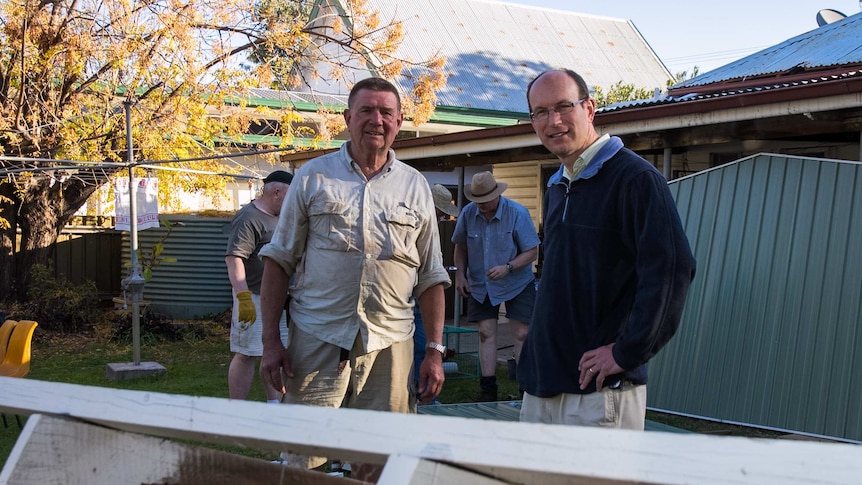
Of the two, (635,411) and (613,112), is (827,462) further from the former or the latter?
(613,112)

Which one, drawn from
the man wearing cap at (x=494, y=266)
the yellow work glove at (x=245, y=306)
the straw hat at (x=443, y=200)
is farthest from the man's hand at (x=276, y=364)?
the straw hat at (x=443, y=200)

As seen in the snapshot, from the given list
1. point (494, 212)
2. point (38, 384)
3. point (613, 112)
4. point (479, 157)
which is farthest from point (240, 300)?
point (479, 157)

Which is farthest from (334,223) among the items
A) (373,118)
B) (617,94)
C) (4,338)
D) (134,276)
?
(617,94)

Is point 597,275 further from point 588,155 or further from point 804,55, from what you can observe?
point 804,55

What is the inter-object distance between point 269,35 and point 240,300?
27.7ft

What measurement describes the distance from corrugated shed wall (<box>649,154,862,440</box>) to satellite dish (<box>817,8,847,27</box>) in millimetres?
10145

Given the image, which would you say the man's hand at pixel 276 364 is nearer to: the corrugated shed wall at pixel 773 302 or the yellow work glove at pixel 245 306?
the yellow work glove at pixel 245 306

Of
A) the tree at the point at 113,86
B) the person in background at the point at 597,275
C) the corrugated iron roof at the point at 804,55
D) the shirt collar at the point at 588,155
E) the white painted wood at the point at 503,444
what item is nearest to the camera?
the white painted wood at the point at 503,444

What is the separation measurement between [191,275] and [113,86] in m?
3.06

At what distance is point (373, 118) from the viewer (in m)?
3.50

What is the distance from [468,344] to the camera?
9648 millimetres

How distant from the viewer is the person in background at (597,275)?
2656mm

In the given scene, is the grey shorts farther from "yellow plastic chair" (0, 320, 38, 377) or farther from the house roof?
Result: "yellow plastic chair" (0, 320, 38, 377)

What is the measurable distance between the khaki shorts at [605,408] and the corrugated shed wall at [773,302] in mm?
3192
